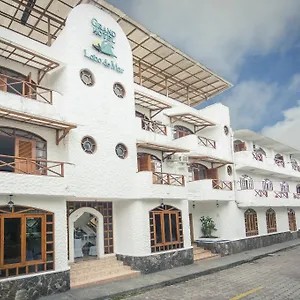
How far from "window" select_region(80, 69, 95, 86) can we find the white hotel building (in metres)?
0.05

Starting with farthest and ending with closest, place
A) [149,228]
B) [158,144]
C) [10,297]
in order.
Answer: [158,144]
[149,228]
[10,297]

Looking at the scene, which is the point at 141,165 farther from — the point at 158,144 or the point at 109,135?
the point at 109,135

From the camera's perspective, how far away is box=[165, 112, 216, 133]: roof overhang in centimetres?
1980

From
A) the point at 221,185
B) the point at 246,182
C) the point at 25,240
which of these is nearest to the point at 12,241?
the point at 25,240

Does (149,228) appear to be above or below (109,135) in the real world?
below

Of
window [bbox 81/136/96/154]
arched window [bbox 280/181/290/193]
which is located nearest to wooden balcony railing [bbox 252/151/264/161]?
arched window [bbox 280/181/290/193]

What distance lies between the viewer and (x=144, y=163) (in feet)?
56.3

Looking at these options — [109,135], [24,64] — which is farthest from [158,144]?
[24,64]

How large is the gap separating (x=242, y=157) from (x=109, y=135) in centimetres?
1229

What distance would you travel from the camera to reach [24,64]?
1409 centimetres

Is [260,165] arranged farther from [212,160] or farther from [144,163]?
[144,163]

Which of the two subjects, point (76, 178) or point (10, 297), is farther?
point (76, 178)

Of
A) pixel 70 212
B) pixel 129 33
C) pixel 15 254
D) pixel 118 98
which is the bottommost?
pixel 15 254

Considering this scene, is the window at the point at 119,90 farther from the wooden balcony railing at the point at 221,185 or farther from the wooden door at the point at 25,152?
the wooden balcony railing at the point at 221,185
